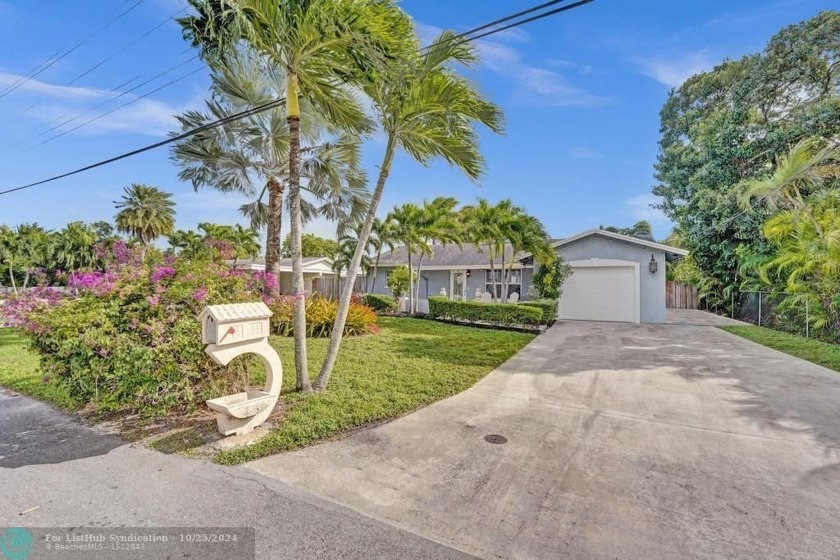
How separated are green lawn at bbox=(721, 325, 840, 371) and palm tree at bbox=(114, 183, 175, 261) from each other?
3051 centimetres

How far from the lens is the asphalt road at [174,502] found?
2.39 metres

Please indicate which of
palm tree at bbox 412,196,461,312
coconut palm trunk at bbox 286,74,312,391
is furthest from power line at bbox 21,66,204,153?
palm tree at bbox 412,196,461,312

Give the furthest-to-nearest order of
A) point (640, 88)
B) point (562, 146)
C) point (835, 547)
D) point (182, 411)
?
1. point (562, 146)
2. point (640, 88)
3. point (182, 411)
4. point (835, 547)

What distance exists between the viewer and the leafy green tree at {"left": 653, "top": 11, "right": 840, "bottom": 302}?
1538 centimetres

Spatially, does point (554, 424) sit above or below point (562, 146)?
below

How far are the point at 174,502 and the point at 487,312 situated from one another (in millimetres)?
11429

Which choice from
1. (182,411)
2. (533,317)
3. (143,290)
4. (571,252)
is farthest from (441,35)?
(571,252)

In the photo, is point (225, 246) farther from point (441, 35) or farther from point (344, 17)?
point (441, 35)

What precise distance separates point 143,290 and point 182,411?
5.13ft

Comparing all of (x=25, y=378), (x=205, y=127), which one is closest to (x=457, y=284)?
(x=205, y=127)

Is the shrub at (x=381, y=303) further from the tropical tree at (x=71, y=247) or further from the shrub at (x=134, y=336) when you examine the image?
the tropical tree at (x=71, y=247)

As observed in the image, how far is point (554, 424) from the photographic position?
4469mm

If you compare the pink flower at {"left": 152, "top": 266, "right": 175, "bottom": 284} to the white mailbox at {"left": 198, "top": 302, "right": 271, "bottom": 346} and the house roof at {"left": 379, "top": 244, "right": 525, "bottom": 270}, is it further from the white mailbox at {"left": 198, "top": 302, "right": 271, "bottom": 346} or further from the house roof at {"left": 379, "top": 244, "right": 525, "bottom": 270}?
the house roof at {"left": 379, "top": 244, "right": 525, "bottom": 270}

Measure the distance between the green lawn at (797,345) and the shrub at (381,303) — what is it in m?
12.5
